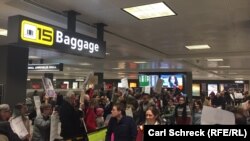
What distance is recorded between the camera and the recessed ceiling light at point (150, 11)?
15.8 ft

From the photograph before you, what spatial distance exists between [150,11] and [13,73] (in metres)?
4.66

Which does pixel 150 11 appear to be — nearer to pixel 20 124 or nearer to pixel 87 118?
pixel 87 118

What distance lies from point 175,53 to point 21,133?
7040 millimetres

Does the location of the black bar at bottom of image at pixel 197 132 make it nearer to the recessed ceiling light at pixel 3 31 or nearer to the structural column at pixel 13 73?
the recessed ceiling light at pixel 3 31

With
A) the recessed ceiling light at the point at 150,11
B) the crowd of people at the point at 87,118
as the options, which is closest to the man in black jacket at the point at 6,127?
the crowd of people at the point at 87,118

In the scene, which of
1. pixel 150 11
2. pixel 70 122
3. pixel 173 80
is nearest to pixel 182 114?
pixel 70 122

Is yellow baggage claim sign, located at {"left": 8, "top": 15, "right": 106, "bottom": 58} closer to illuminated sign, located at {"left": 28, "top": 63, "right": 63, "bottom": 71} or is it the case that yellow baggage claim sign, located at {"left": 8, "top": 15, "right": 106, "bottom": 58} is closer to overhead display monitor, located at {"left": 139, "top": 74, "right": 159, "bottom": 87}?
illuminated sign, located at {"left": 28, "top": 63, "right": 63, "bottom": 71}

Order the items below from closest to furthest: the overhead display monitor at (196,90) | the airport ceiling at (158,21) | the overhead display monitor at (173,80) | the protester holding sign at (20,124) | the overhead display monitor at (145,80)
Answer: the airport ceiling at (158,21), the protester holding sign at (20,124), the overhead display monitor at (145,80), the overhead display monitor at (173,80), the overhead display monitor at (196,90)


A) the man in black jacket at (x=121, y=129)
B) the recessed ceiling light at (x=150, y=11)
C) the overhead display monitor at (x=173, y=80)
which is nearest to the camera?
the man in black jacket at (x=121, y=129)

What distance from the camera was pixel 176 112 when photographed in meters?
8.05

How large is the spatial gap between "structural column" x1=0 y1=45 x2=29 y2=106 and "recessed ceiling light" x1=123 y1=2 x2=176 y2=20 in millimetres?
4138

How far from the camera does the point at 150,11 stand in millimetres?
5109

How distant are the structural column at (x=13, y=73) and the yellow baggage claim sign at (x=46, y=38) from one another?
12.3 ft

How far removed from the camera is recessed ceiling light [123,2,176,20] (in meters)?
4.80
